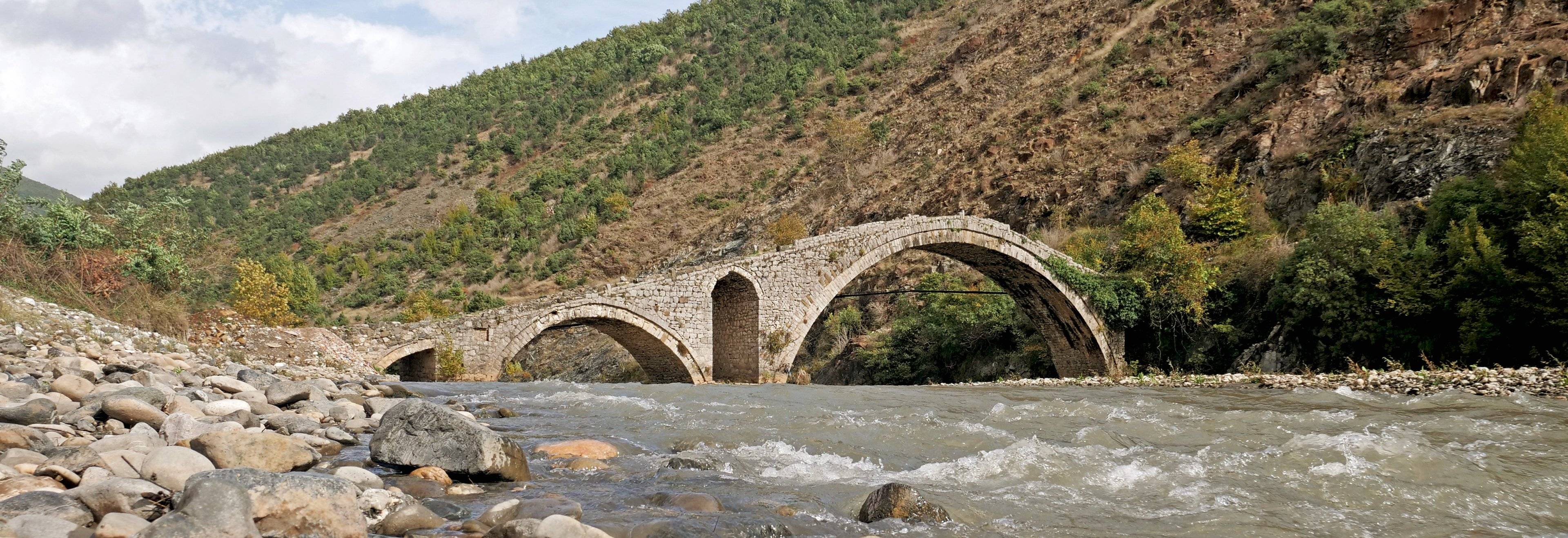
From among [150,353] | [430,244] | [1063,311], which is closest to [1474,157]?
[1063,311]

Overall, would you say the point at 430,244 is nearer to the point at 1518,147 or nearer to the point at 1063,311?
the point at 1063,311

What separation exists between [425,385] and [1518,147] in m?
19.2

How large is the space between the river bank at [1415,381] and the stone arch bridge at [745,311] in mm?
5260

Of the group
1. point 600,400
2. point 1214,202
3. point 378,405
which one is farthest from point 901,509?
point 1214,202

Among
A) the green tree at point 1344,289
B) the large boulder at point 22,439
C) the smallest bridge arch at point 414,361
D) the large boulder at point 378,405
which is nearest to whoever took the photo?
the large boulder at point 22,439

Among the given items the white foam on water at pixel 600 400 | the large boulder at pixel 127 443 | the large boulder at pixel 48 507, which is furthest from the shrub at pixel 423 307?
the large boulder at pixel 48 507

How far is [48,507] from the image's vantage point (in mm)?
3373

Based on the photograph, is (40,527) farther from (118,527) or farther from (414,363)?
(414,363)

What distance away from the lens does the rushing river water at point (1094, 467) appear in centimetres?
492

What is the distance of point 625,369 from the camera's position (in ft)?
97.8

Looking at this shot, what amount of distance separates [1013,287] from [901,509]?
64.9 feet

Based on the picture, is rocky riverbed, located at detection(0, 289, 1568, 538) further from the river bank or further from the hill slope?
the hill slope

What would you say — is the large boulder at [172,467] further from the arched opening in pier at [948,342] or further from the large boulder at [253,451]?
the arched opening in pier at [948,342]

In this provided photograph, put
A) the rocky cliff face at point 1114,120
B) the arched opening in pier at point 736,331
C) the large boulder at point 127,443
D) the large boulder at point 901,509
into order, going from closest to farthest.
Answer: the large boulder at point 127,443
the large boulder at point 901,509
the rocky cliff face at point 1114,120
the arched opening in pier at point 736,331
